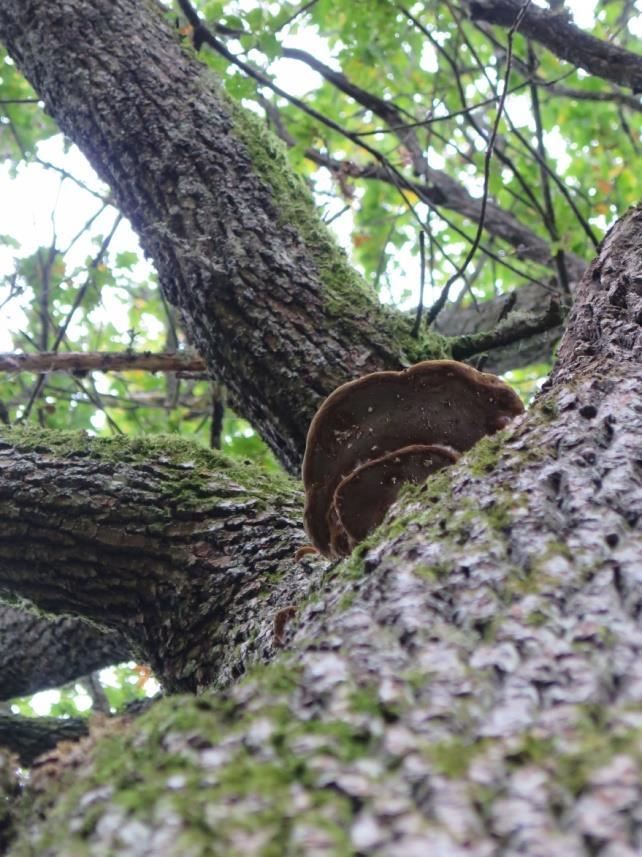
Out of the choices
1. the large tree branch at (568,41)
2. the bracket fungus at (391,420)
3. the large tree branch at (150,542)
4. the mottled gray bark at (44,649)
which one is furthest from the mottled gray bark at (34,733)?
the large tree branch at (568,41)

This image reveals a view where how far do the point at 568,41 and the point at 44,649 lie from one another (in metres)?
3.37

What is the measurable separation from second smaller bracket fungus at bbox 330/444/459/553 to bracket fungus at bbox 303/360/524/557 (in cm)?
3

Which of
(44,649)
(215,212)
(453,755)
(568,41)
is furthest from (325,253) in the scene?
(453,755)

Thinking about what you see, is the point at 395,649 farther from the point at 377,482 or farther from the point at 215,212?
the point at 215,212

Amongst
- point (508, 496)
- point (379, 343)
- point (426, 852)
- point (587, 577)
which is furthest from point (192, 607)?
point (426, 852)

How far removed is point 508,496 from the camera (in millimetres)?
1399

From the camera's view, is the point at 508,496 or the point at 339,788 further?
the point at 508,496

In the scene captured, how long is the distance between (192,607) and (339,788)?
61.9 inches

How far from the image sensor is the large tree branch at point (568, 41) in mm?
3484

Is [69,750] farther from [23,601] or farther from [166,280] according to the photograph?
[166,280]

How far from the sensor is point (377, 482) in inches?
75.8

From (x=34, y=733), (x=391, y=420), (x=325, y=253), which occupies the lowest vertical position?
(x=34, y=733)

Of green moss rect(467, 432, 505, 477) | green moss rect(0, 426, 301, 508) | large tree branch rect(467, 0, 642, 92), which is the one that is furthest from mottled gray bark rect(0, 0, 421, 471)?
large tree branch rect(467, 0, 642, 92)

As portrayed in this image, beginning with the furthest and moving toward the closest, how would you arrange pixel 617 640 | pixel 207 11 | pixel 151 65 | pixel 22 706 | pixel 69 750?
pixel 22 706 < pixel 207 11 < pixel 151 65 < pixel 69 750 < pixel 617 640
